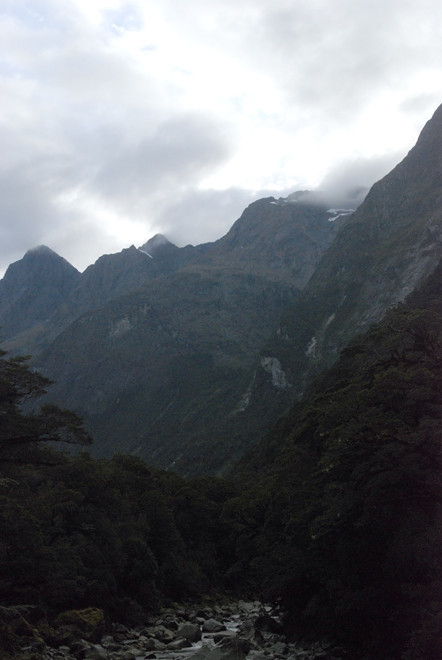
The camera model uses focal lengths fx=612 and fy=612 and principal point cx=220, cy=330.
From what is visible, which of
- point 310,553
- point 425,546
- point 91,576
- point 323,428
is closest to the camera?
point 425,546

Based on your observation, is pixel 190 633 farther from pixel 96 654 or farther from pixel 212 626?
pixel 96 654

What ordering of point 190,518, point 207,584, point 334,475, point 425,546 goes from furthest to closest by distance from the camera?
point 190,518 < point 207,584 < point 334,475 < point 425,546

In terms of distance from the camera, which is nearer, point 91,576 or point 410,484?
point 410,484

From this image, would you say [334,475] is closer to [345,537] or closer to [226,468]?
[345,537]

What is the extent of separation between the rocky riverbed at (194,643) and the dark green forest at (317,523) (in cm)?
144

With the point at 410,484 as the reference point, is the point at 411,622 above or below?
below

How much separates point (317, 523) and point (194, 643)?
1596cm

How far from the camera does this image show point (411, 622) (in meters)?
22.0

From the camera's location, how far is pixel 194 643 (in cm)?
3694

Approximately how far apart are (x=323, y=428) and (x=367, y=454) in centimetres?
1069

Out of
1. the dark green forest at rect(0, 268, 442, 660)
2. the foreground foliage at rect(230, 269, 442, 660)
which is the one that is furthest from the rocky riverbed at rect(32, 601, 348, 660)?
the foreground foliage at rect(230, 269, 442, 660)

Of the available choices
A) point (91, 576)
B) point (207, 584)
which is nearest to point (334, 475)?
point (91, 576)

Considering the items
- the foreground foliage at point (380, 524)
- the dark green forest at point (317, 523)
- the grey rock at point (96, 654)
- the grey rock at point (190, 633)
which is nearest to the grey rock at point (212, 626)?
the grey rock at point (190, 633)

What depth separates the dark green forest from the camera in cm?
2280
